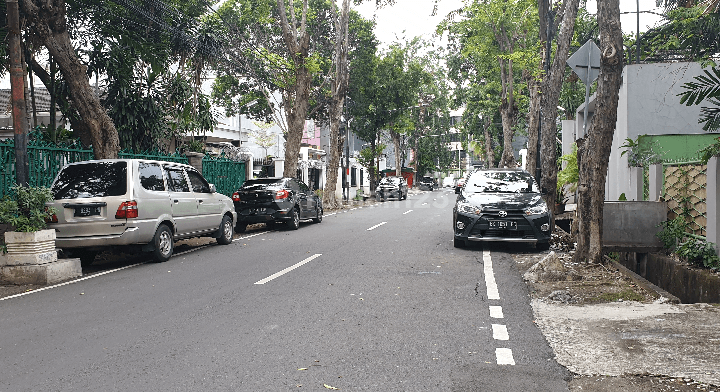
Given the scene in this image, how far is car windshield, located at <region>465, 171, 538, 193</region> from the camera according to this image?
12.6m

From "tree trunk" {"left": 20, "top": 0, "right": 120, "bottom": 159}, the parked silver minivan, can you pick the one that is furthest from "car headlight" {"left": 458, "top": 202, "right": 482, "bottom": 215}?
"tree trunk" {"left": 20, "top": 0, "right": 120, "bottom": 159}

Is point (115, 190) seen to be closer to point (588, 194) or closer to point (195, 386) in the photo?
point (195, 386)

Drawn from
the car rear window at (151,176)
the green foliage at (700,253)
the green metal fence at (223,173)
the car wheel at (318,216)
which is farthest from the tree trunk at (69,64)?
the green foliage at (700,253)

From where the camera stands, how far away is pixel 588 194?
9367 mm

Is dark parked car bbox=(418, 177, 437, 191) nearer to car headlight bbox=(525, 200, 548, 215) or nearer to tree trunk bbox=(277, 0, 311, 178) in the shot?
tree trunk bbox=(277, 0, 311, 178)

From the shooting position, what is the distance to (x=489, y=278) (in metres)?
8.64

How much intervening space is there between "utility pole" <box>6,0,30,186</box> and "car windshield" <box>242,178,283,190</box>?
725cm

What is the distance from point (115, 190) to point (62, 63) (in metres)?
3.93

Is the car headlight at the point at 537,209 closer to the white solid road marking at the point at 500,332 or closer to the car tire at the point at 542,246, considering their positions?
the car tire at the point at 542,246

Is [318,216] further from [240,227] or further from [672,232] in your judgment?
[672,232]

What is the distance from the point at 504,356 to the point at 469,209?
277 inches

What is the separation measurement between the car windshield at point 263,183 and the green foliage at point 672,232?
10.1 metres

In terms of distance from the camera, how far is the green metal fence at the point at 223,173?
1962 centimetres

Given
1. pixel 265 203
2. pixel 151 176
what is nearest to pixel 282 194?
pixel 265 203
